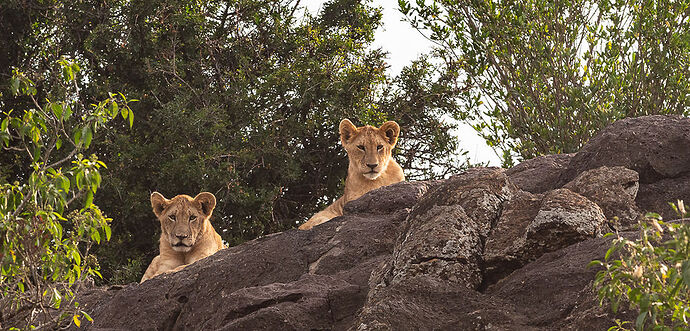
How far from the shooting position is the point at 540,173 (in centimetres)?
1058

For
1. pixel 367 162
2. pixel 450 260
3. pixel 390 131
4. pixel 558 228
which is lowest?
pixel 450 260

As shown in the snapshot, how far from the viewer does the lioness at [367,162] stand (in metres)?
14.1

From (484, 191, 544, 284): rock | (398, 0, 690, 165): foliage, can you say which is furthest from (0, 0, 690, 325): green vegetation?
(484, 191, 544, 284): rock

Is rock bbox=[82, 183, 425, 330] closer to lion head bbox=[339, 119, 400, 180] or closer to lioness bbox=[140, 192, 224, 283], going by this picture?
lioness bbox=[140, 192, 224, 283]

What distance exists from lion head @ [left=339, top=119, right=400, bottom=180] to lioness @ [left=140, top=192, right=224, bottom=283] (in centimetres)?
248

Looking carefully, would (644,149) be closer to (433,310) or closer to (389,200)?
(389,200)

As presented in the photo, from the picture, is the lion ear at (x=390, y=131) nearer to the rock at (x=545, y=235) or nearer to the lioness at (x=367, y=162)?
the lioness at (x=367, y=162)

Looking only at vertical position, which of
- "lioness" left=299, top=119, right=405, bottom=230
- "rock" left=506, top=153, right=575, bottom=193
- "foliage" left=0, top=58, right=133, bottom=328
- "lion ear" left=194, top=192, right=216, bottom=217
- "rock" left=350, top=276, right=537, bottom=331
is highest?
"lioness" left=299, top=119, right=405, bottom=230

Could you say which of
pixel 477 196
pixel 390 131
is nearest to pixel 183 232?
pixel 390 131

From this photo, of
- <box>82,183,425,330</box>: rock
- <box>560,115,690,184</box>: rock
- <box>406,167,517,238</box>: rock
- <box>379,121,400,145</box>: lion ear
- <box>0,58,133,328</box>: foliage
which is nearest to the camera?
<box>0,58,133,328</box>: foliage

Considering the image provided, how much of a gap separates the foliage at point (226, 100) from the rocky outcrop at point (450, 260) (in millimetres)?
6620

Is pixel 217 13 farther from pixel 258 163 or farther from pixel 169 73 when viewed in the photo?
pixel 258 163

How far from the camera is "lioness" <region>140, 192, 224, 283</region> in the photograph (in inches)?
493

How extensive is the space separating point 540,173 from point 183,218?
15.4ft
